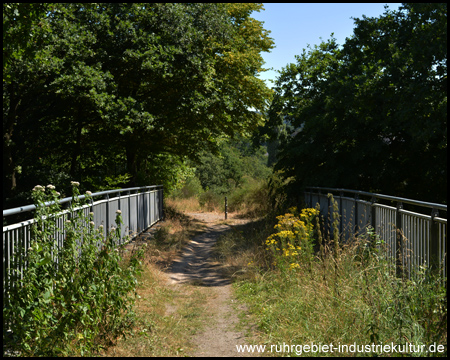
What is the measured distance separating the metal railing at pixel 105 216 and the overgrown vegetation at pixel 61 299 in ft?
0.59

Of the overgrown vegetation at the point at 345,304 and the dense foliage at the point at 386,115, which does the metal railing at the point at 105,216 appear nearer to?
the overgrown vegetation at the point at 345,304

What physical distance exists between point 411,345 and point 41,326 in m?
3.40

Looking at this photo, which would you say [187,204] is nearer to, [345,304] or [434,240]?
[434,240]

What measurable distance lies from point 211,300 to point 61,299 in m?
3.34

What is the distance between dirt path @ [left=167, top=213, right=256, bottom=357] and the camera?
5160 millimetres

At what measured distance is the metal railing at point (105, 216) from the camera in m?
4.59

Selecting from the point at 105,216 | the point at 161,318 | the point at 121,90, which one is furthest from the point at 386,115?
the point at 121,90

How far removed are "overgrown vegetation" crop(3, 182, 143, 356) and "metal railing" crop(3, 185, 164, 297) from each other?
0.18 meters

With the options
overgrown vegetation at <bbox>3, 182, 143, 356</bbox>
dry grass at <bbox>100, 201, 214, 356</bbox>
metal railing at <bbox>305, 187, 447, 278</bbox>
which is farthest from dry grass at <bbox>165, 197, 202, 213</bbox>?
overgrown vegetation at <bbox>3, 182, 143, 356</bbox>

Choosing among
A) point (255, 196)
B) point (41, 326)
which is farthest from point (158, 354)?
point (255, 196)

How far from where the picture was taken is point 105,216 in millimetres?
9344

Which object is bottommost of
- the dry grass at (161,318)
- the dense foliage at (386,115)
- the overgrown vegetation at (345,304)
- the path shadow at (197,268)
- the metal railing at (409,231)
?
the path shadow at (197,268)

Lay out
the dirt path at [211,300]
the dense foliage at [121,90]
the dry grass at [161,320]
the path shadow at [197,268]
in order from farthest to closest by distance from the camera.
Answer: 1. the dense foliage at [121,90]
2. the path shadow at [197,268]
3. the dirt path at [211,300]
4. the dry grass at [161,320]

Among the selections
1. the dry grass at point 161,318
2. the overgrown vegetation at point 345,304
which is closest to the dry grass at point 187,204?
the dry grass at point 161,318
